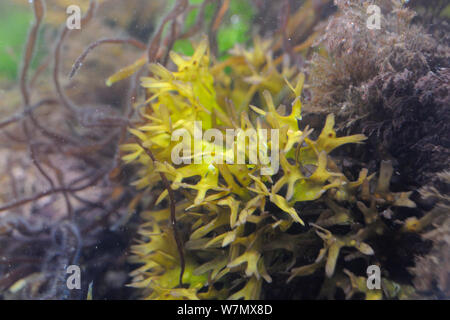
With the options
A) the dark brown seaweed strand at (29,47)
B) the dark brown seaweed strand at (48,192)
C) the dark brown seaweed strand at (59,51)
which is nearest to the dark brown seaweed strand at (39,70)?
the dark brown seaweed strand at (29,47)

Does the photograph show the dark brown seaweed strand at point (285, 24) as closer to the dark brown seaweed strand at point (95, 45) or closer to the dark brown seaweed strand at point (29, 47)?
the dark brown seaweed strand at point (95, 45)

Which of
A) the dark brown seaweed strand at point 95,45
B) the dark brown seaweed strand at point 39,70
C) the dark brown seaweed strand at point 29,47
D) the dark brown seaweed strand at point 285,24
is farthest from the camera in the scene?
the dark brown seaweed strand at point 39,70

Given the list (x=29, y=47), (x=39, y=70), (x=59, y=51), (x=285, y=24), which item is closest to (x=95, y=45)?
(x=59, y=51)

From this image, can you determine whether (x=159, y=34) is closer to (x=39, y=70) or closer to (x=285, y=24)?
(x=285, y=24)

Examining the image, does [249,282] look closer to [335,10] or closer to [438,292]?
[438,292]

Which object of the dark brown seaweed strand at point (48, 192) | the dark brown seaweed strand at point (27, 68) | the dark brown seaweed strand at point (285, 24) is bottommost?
the dark brown seaweed strand at point (48, 192)

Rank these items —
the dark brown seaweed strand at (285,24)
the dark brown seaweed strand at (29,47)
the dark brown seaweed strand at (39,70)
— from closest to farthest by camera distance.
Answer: the dark brown seaweed strand at (29,47), the dark brown seaweed strand at (285,24), the dark brown seaweed strand at (39,70)

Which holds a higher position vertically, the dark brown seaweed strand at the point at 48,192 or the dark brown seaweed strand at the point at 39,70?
the dark brown seaweed strand at the point at 39,70
